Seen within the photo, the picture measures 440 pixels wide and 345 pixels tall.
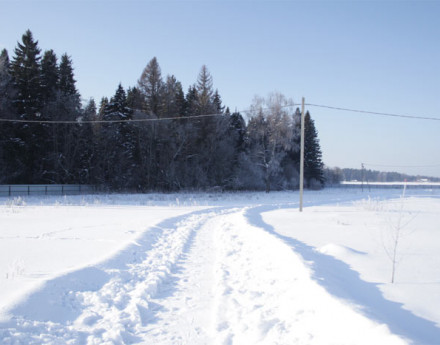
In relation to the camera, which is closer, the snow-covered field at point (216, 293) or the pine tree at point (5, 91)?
the snow-covered field at point (216, 293)

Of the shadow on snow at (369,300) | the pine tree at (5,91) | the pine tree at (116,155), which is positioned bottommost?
the shadow on snow at (369,300)

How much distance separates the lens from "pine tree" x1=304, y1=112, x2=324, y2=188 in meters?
59.1

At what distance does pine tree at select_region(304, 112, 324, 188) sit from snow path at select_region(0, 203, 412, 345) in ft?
180

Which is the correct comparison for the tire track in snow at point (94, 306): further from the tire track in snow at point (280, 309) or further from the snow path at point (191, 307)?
the tire track in snow at point (280, 309)

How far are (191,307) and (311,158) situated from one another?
192 feet

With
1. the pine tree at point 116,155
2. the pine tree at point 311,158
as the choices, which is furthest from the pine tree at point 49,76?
the pine tree at point 311,158

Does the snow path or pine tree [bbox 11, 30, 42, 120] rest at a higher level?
pine tree [bbox 11, 30, 42, 120]

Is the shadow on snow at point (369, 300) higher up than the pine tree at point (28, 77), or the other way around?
the pine tree at point (28, 77)

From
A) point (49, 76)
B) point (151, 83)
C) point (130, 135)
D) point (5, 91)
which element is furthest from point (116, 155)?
point (5, 91)

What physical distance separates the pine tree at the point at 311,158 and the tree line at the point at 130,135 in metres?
13.9

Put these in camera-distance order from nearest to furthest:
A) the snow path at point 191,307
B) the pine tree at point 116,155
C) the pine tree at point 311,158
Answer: the snow path at point 191,307, the pine tree at point 116,155, the pine tree at point 311,158

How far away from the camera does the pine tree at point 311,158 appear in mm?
59094

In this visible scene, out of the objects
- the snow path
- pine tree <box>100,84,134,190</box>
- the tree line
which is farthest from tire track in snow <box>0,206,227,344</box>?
pine tree <box>100,84,134,190</box>

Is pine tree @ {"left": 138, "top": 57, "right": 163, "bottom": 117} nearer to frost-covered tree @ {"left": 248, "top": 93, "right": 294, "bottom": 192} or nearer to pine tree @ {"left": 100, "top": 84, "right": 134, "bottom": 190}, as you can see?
pine tree @ {"left": 100, "top": 84, "right": 134, "bottom": 190}
